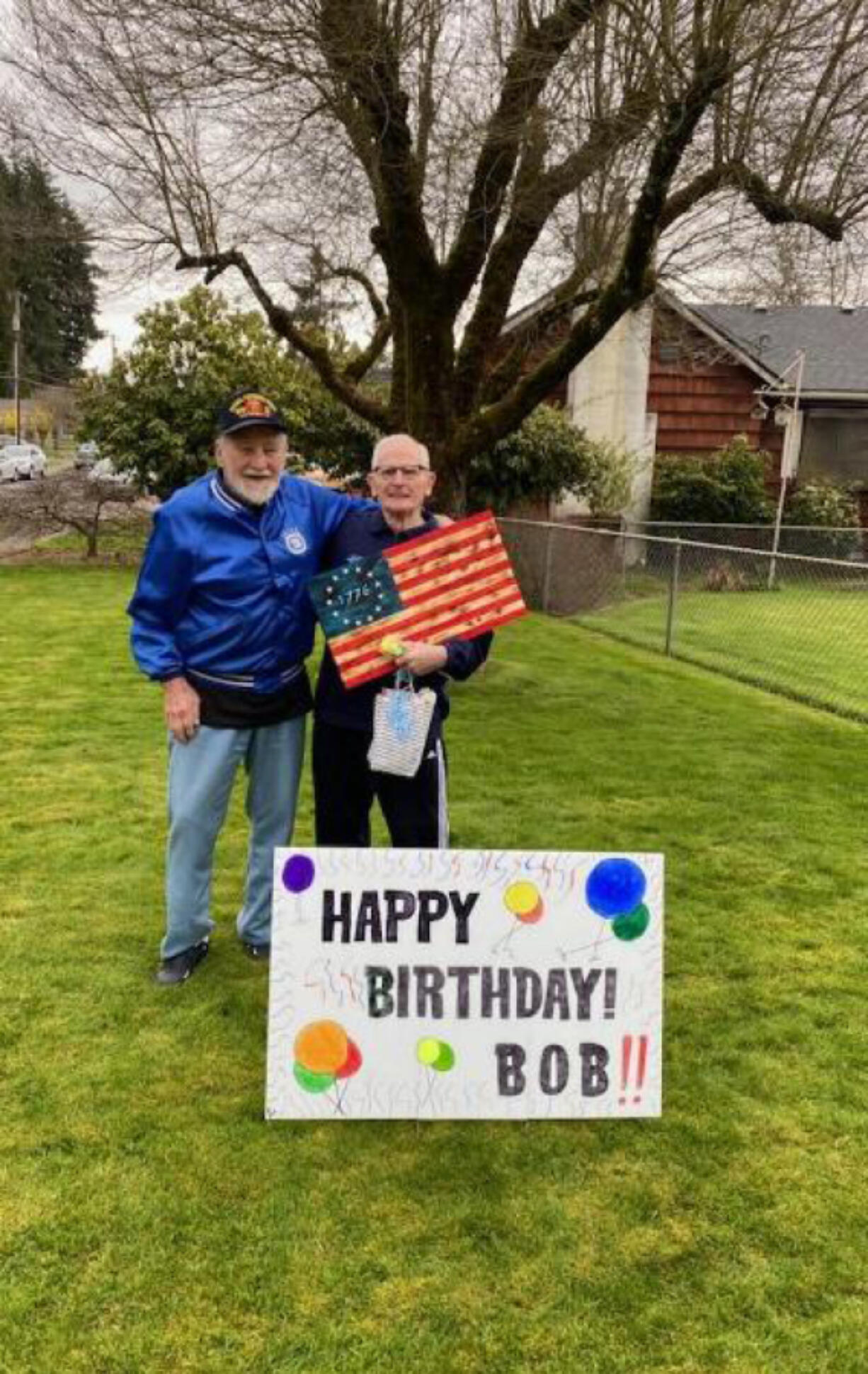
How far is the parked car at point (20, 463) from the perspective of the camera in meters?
33.4

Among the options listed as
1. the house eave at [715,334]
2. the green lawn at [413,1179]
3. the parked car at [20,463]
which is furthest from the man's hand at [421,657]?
the parked car at [20,463]

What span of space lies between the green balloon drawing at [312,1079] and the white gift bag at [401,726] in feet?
2.87

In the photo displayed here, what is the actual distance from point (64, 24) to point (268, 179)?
1.54 m

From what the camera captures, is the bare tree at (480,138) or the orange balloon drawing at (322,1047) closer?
the orange balloon drawing at (322,1047)

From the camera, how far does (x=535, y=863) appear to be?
2.80 meters

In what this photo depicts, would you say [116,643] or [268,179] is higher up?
[268,179]

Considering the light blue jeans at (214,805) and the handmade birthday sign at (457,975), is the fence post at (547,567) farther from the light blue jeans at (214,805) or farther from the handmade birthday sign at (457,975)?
the handmade birthday sign at (457,975)

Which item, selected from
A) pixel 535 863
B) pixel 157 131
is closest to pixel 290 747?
pixel 535 863

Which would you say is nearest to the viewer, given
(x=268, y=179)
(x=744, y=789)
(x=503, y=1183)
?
(x=503, y=1183)

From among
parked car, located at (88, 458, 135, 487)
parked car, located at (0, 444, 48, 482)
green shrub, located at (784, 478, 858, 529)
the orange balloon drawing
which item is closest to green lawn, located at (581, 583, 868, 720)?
green shrub, located at (784, 478, 858, 529)

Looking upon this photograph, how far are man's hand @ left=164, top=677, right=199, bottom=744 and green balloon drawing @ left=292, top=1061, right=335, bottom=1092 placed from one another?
1080 mm

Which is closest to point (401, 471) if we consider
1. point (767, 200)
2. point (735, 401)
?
point (767, 200)

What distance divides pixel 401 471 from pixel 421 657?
552 mm

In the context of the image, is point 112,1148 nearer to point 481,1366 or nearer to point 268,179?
point 481,1366
